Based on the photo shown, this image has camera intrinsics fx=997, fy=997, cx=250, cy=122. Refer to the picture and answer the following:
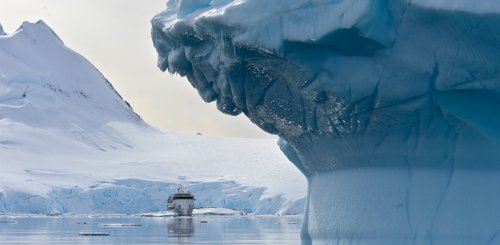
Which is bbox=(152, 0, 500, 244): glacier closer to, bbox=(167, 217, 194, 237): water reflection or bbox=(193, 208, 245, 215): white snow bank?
bbox=(167, 217, 194, 237): water reflection

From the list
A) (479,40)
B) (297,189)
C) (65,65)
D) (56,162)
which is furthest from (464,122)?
(65,65)

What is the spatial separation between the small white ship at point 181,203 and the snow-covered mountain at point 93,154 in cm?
157

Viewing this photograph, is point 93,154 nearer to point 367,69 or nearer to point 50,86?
point 50,86

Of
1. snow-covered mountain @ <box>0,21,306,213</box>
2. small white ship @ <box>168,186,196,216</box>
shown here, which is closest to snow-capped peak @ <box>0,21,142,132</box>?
snow-covered mountain @ <box>0,21,306,213</box>

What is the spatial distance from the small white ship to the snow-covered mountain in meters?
1.57

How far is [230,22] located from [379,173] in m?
2.65

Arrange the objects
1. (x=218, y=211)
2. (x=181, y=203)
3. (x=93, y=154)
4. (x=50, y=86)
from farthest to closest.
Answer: (x=50, y=86), (x=93, y=154), (x=218, y=211), (x=181, y=203)

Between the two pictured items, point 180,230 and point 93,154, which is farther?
point 93,154

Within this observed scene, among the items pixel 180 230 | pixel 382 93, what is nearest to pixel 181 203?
pixel 180 230

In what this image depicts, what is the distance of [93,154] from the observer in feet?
262

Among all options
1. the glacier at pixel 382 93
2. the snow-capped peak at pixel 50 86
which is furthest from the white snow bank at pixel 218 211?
the glacier at pixel 382 93

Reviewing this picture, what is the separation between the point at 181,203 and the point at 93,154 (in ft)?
75.3

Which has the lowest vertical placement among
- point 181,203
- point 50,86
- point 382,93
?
point 181,203

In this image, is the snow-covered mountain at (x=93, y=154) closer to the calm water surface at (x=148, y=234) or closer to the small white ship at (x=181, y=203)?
the small white ship at (x=181, y=203)
